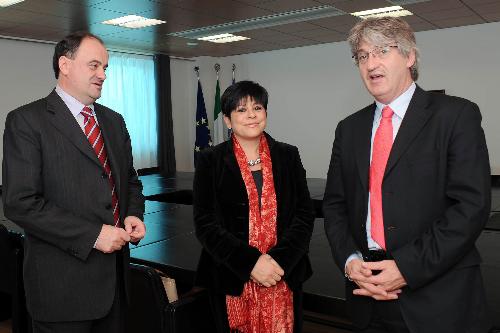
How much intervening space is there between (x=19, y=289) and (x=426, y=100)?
96.8 inches

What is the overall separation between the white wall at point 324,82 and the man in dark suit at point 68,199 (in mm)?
7373

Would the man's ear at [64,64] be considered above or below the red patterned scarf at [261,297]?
above

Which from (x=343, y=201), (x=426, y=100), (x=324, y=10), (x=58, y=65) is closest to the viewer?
(x=426, y=100)

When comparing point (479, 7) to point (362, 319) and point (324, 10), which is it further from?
point (362, 319)

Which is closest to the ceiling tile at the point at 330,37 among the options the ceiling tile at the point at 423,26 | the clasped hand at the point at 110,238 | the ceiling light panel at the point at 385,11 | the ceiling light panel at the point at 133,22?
the ceiling tile at the point at 423,26

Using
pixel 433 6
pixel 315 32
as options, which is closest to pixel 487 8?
pixel 433 6

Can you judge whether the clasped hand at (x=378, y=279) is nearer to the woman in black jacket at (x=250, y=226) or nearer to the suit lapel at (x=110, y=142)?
the woman in black jacket at (x=250, y=226)

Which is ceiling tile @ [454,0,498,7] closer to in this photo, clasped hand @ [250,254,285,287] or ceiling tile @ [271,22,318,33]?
ceiling tile @ [271,22,318,33]

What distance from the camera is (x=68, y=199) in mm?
1693

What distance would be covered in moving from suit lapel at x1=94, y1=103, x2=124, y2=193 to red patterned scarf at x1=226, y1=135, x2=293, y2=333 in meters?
0.50

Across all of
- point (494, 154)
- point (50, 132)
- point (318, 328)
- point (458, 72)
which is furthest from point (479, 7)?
point (50, 132)

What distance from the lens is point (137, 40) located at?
26.9ft

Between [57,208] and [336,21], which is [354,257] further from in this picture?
[336,21]

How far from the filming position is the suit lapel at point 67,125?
5.60 feet
